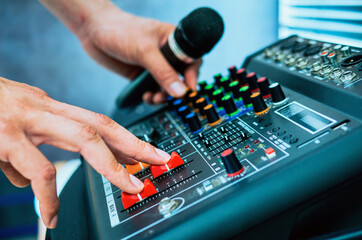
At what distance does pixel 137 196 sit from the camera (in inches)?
26.4

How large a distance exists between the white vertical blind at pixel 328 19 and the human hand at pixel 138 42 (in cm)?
52

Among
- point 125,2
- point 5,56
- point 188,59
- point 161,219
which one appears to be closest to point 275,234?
point 161,219

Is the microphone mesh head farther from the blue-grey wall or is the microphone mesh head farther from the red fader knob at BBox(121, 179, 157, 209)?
the blue-grey wall

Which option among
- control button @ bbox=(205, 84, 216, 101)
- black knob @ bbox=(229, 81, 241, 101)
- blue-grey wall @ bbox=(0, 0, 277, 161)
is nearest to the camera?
black knob @ bbox=(229, 81, 241, 101)

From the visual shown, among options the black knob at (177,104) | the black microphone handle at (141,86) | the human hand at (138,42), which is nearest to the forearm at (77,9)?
the human hand at (138,42)

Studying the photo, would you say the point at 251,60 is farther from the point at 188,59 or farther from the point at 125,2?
the point at 125,2

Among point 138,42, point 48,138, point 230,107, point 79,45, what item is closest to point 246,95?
point 230,107

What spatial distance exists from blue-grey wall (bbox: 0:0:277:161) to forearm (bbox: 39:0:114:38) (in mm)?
834

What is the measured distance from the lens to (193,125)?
0.89 meters

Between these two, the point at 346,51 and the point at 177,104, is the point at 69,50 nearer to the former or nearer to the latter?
the point at 177,104

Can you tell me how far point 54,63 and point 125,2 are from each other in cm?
75

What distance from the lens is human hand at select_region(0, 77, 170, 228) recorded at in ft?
1.93

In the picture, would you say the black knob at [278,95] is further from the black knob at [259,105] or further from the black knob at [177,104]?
the black knob at [177,104]

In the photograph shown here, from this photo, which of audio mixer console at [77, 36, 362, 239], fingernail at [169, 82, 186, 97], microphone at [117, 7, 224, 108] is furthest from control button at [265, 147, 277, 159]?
fingernail at [169, 82, 186, 97]
